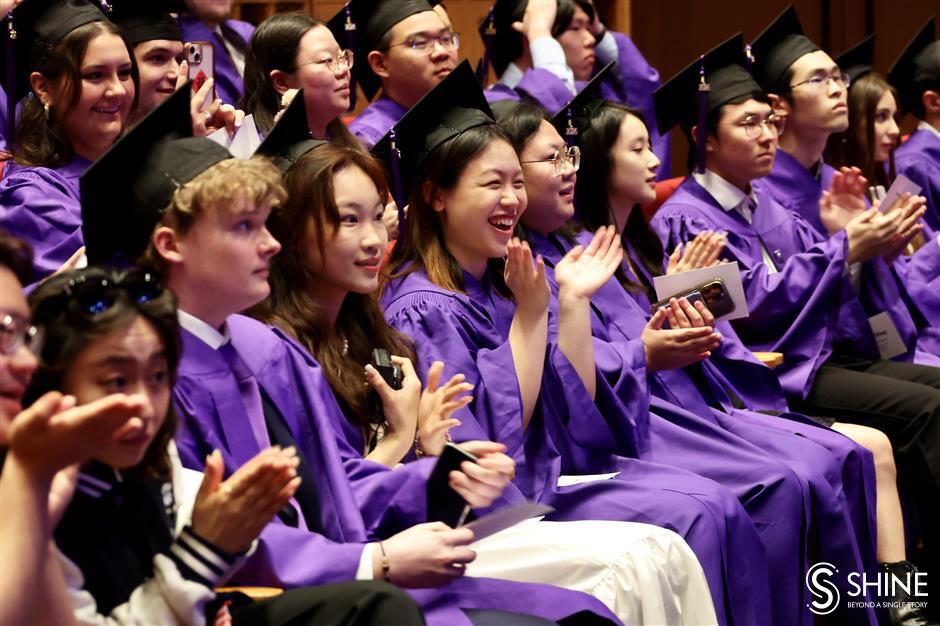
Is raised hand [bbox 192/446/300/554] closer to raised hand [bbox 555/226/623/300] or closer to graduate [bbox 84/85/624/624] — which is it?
graduate [bbox 84/85/624/624]

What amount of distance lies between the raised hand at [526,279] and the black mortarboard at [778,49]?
245cm

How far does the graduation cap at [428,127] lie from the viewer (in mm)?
3303

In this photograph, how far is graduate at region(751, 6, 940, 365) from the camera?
4871mm

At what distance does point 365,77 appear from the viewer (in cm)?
476

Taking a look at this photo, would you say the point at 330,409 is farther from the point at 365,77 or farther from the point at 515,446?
the point at 365,77

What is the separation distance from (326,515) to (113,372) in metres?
0.75

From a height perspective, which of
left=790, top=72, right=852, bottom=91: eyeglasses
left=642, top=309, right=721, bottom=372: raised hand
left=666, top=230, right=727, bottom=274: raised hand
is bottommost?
left=642, top=309, right=721, bottom=372: raised hand

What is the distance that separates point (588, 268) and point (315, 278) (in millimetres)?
746

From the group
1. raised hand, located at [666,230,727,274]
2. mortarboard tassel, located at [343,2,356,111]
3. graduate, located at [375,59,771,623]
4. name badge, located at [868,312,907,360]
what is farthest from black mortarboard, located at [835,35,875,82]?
graduate, located at [375,59,771,623]

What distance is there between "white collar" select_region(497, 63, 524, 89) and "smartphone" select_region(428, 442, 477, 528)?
3.22 m

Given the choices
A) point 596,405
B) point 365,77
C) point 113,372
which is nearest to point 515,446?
point 596,405

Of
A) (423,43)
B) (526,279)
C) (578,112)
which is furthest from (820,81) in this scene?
(526,279)

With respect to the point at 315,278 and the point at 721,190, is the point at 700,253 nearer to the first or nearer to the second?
the point at 721,190

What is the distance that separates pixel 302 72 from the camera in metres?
4.00
